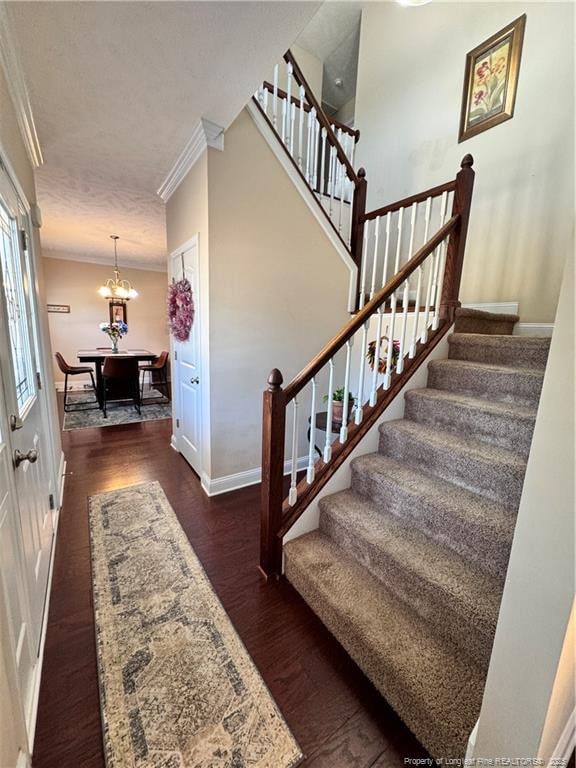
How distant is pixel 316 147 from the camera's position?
291cm

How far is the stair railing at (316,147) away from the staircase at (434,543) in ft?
6.17

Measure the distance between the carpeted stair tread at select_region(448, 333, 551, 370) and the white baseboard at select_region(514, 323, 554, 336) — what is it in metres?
0.63

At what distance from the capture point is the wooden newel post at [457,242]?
2.20m

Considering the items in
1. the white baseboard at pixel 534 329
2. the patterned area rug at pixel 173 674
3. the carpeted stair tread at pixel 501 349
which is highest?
the white baseboard at pixel 534 329

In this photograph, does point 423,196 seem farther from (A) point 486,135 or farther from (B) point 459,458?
(B) point 459,458

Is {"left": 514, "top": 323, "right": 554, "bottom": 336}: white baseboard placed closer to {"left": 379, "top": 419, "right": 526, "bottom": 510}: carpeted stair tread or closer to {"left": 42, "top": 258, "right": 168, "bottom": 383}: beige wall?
{"left": 379, "top": 419, "right": 526, "bottom": 510}: carpeted stair tread

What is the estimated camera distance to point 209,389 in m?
2.57

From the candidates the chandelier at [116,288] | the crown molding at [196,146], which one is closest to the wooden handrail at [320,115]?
the crown molding at [196,146]

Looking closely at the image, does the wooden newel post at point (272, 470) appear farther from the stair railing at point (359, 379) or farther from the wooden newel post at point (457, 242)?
the wooden newel post at point (457, 242)

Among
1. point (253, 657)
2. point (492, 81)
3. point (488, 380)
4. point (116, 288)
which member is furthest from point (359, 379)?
point (116, 288)

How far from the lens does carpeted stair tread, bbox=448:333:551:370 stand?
1.93m

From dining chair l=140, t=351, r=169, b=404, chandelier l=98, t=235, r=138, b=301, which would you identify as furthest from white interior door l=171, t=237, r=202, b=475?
chandelier l=98, t=235, r=138, b=301

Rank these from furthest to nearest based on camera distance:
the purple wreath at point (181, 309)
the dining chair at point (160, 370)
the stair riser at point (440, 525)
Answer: the dining chair at point (160, 370) < the purple wreath at point (181, 309) < the stair riser at point (440, 525)

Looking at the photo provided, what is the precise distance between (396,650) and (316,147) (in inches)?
144
